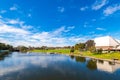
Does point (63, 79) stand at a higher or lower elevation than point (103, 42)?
lower

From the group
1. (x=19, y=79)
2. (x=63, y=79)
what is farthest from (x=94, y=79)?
(x=19, y=79)

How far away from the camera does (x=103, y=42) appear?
119m

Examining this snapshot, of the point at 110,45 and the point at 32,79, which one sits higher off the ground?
the point at 110,45

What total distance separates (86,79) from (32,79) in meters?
10.1

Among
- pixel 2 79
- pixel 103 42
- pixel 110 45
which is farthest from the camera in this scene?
pixel 103 42

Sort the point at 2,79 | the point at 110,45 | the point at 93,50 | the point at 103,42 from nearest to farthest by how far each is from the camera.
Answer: the point at 2,79 < the point at 93,50 < the point at 110,45 < the point at 103,42

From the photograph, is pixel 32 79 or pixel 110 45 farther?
pixel 110 45

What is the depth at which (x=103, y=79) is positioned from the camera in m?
27.0

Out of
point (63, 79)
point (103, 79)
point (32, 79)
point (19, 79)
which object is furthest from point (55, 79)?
point (103, 79)

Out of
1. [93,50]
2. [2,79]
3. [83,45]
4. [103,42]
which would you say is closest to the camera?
[2,79]

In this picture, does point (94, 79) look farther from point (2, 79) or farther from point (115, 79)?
point (2, 79)

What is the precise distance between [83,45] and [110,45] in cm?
4153

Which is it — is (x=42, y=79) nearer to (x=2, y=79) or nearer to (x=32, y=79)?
(x=32, y=79)

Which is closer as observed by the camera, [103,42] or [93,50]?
[93,50]
